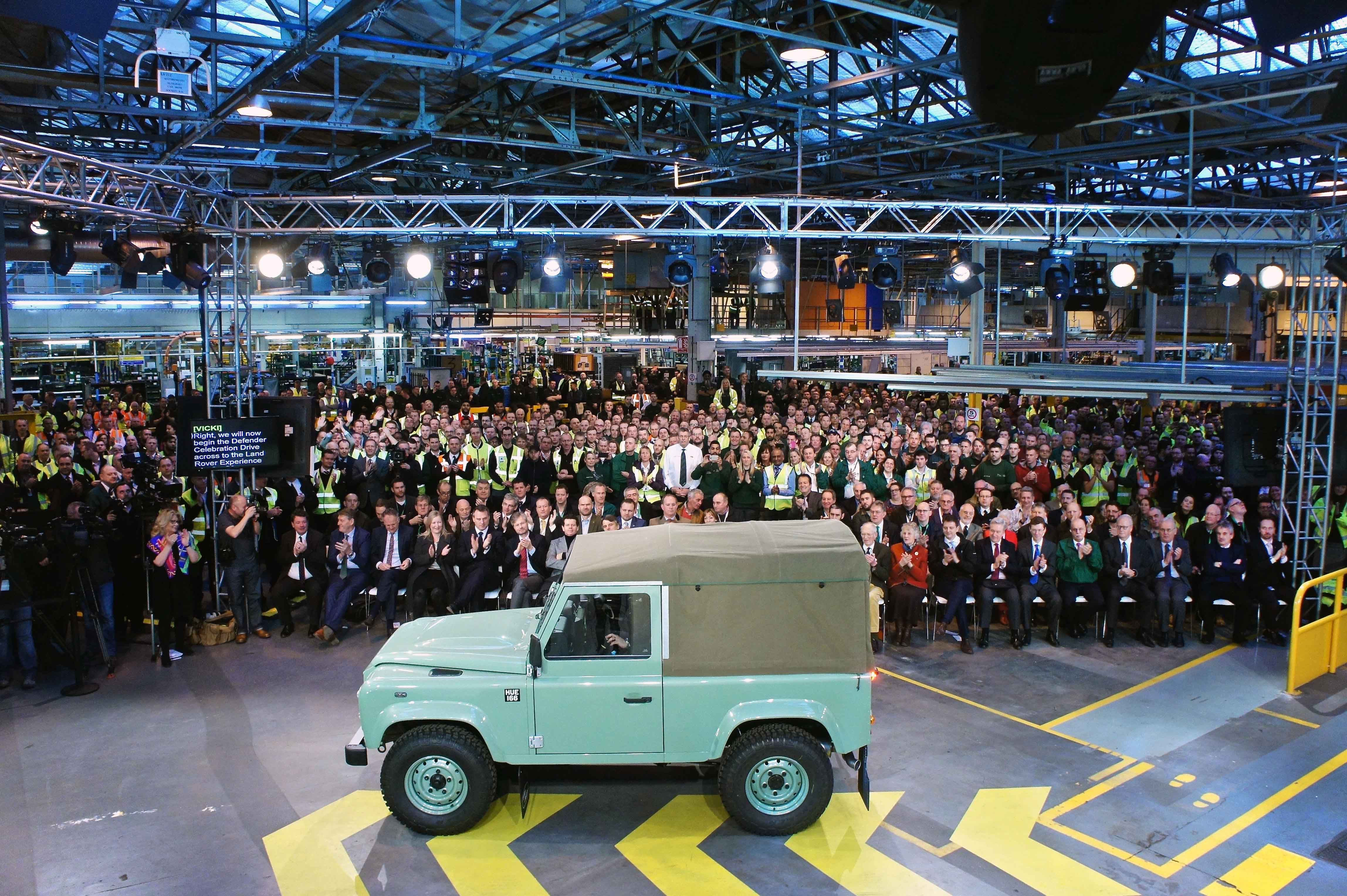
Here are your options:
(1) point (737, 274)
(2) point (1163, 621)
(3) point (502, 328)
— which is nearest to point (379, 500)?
(2) point (1163, 621)

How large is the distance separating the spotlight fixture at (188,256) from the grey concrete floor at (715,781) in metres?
4.88

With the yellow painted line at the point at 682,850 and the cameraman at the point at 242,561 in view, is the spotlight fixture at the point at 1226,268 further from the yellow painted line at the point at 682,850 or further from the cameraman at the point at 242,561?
the cameraman at the point at 242,561

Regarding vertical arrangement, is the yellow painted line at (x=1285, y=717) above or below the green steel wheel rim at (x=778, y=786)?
below

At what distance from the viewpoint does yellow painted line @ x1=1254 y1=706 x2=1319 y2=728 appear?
8.07 m

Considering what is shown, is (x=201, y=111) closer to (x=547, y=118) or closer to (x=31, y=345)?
(x=547, y=118)

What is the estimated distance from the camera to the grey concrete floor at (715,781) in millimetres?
5883

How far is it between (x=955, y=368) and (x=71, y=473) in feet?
51.1

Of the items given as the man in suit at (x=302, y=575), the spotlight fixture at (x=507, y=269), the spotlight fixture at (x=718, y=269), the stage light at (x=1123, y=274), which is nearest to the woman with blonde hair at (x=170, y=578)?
the man in suit at (x=302, y=575)

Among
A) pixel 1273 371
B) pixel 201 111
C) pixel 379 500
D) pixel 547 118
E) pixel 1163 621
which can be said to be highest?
pixel 547 118

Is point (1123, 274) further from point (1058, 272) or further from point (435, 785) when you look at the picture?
point (435, 785)

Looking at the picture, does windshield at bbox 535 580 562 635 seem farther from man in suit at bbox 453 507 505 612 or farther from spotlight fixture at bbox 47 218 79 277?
spotlight fixture at bbox 47 218 79 277

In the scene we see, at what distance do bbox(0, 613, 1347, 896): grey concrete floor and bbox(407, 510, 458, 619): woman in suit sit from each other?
3.42 ft

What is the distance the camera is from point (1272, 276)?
15.6 m

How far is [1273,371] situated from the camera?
15352 millimetres
